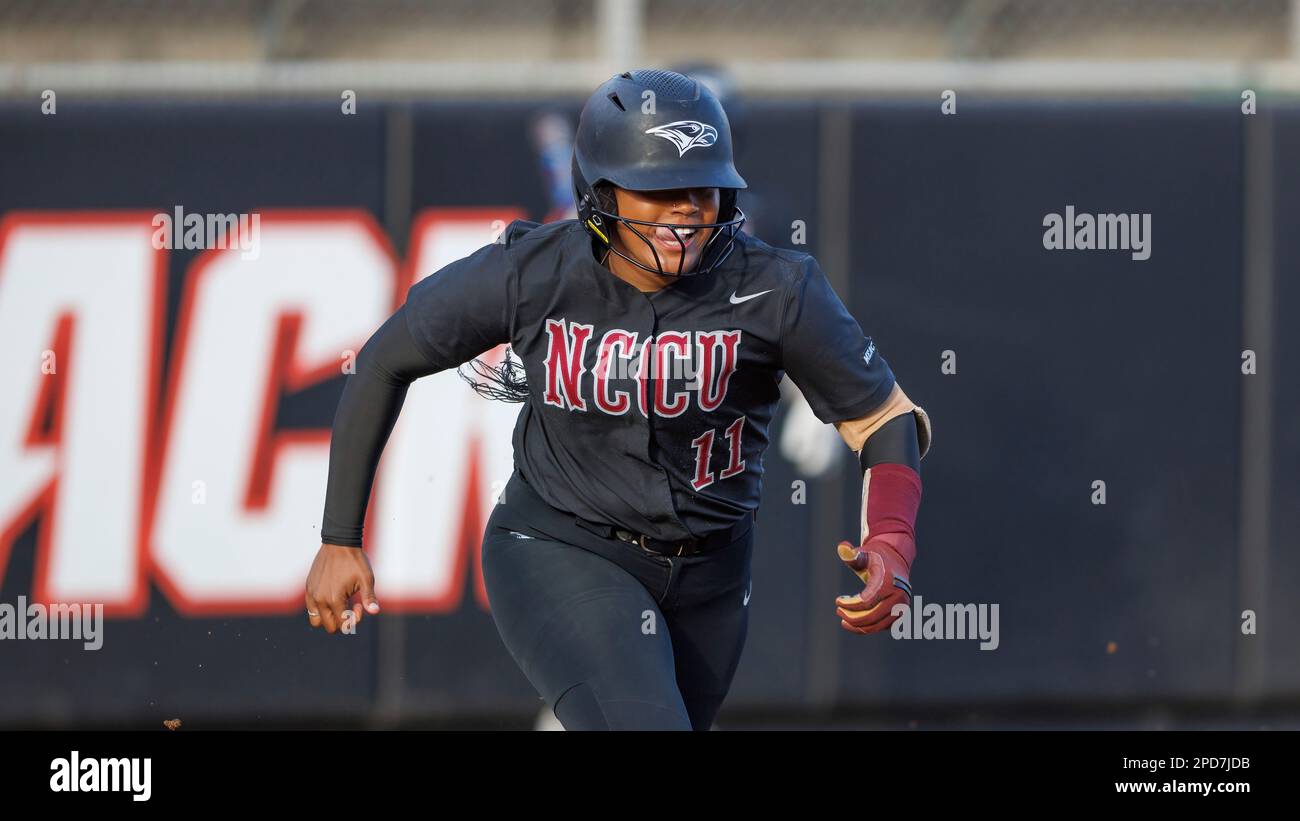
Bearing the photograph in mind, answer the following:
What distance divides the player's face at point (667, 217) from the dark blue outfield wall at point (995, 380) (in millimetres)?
2497

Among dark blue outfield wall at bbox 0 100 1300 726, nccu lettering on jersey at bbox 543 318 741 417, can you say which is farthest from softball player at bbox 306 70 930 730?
dark blue outfield wall at bbox 0 100 1300 726

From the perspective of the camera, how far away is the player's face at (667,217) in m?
3.40

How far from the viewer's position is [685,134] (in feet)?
11.2

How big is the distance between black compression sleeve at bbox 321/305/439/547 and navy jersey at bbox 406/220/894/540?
6cm

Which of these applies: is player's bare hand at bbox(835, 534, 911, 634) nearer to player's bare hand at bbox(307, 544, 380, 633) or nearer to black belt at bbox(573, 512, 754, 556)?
black belt at bbox(573, 512, 754, 556)

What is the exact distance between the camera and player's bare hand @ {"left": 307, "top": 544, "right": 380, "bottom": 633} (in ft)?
11.7

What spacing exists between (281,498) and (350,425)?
7.45 feet

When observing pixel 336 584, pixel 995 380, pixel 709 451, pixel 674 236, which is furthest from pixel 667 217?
pixel 995 380

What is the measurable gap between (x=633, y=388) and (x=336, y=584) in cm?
78

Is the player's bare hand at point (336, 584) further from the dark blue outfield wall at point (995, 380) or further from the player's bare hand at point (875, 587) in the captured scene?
the dark blue outfield wall at point (995, 380)

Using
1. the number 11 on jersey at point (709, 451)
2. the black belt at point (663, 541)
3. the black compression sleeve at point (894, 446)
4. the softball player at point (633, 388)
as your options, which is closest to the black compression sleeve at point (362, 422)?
the softball player at point (633, 388)

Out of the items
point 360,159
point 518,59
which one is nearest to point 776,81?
point 518,59

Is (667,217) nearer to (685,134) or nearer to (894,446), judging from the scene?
(685,134)

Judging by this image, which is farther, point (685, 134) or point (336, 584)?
point (336, 584)
